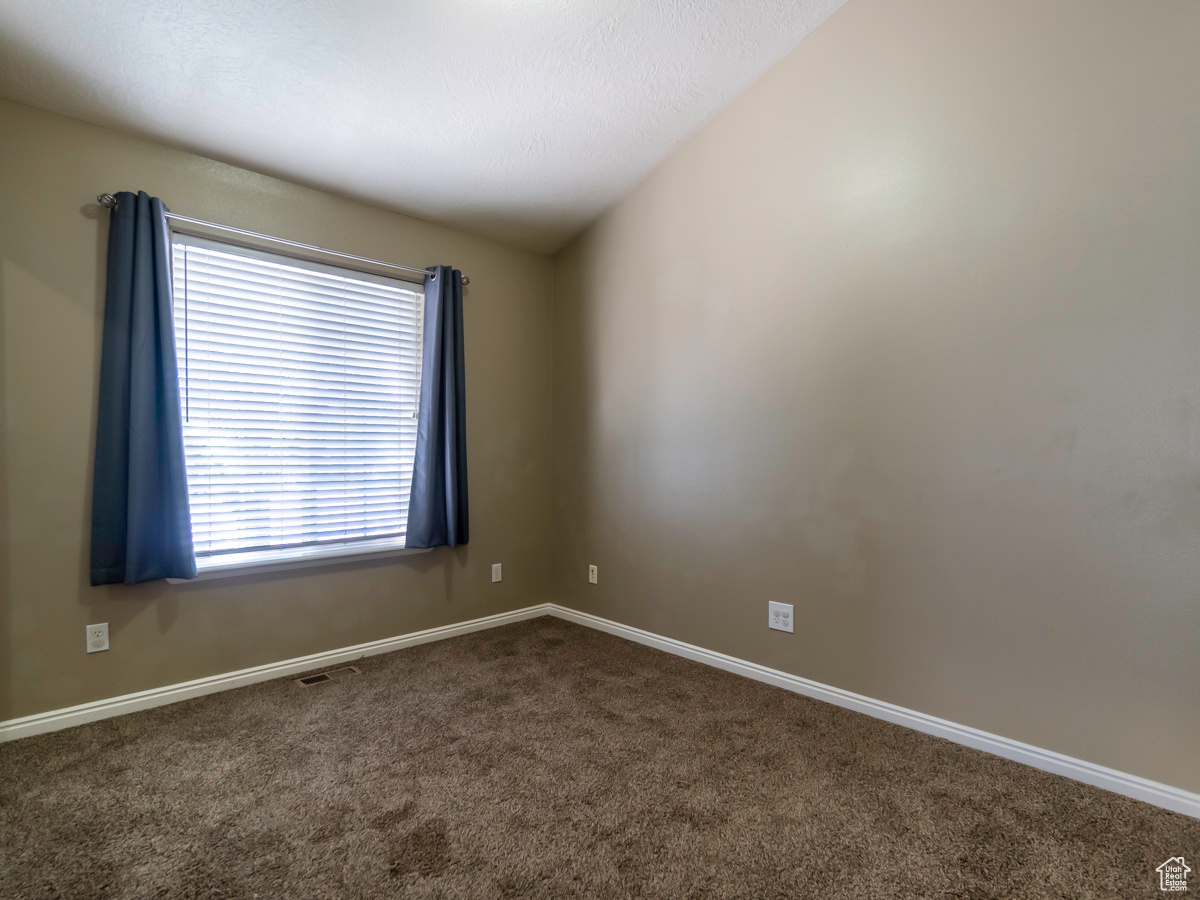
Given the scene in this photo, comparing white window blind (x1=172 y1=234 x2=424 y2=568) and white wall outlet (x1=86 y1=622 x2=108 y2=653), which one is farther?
white window blind (x1=172 y1=234 x2=424 y2=568)

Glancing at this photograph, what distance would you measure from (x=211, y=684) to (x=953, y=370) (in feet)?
11.2

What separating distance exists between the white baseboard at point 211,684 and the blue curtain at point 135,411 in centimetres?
52

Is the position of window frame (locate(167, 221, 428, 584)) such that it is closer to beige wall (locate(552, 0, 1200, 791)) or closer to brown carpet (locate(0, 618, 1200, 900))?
brown carpet (locate(0, 618, 1200, 900))

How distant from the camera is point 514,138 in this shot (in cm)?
272

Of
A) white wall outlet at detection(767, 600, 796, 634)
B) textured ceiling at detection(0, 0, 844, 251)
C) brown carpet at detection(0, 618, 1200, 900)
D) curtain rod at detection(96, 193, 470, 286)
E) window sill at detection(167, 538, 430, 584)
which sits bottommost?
brown carpet at detection(0, 618, 1200, 900)

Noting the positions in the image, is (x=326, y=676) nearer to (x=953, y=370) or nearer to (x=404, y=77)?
(x=404, y=77)

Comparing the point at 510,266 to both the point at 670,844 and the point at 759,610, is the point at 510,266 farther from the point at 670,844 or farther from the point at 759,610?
the point at 670,844

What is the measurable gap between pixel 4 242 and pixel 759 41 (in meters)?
3.12

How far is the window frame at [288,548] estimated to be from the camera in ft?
8.28

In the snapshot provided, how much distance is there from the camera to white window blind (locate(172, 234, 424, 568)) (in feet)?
8.31

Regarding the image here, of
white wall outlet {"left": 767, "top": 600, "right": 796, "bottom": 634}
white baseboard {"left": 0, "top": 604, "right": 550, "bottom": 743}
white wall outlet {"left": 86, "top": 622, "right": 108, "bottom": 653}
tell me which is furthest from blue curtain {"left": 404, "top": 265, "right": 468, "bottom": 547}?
white wall outlet {"left": 767, "top": 600, "right": 796, "bottom": 634}

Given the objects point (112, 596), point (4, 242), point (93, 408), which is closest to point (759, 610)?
point (112, 596)

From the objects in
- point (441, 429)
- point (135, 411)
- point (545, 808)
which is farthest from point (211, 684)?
point (545, 808)

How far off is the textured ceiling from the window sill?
1661 millimetres
